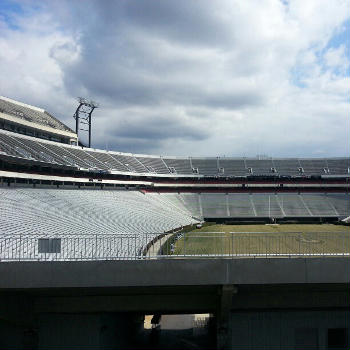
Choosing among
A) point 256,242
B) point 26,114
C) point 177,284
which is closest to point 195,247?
point 177,284

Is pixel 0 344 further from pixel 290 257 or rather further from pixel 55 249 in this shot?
pixel 290 257

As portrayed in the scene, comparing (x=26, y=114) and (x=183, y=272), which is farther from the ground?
(x=26, y=114)

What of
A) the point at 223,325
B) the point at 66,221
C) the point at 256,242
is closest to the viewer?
the point at 223,325

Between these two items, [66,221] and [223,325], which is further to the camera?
[66,221]

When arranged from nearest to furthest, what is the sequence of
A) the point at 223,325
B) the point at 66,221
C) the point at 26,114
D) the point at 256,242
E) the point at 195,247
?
the point at 195,247
the point at 223,325
the point at 256,242
the point at 66,221
the point at 26,114

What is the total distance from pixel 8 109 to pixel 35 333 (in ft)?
99.2

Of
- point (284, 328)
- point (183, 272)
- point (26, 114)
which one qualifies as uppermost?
point (26, 114)

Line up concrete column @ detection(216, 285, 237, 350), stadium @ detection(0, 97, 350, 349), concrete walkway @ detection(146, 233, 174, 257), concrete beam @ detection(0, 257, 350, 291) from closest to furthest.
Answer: concrete beam @ detection(0, 257, 350, 291) < stadium @ detection(0, 97, 350, 349) < concrete walkway @ detection(146, 233, 174, 257) < concrete column @ detection(216, 285, 237, 350)

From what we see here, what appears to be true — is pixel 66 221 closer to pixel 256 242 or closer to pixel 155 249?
pixel 155 249

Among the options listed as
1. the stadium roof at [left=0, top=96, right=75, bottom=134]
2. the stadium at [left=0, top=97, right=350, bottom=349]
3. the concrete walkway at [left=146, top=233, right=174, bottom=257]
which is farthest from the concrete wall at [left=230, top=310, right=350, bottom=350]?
the stadium roof at [left=0, top=96, right=75, bottom=134]

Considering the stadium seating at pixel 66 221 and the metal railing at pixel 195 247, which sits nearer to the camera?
the metal railing at pixel 195 247

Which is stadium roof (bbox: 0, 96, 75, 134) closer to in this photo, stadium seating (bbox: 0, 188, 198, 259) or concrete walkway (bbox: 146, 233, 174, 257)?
stadium seating (bbox: 0, 188, 198, 259)

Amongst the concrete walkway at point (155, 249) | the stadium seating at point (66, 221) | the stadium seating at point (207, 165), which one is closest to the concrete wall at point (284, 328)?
the concrete walkway at point (155, 249)

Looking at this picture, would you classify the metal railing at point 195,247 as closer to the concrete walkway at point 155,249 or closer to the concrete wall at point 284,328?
the concrete walkway at point 155,249
